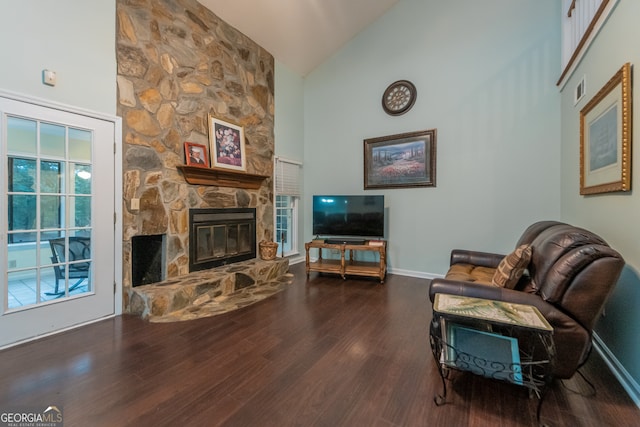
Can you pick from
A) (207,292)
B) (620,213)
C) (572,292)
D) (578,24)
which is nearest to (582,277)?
(572,292)

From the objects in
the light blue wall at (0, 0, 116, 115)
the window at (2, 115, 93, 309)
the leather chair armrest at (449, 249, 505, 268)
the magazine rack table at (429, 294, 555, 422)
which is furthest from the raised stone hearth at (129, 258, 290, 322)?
the leather chair armrest at (449, 249, 505, 268)

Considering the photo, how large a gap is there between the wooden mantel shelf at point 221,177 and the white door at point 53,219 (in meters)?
0.79

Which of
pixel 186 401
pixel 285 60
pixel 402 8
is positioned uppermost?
pixel 402 8

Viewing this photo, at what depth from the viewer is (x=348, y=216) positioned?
4219 mm

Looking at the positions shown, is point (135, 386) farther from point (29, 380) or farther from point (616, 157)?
point (616, 157)

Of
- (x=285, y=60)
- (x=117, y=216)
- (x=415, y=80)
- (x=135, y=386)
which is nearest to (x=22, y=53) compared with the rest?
Answer: (x=117, y=216)

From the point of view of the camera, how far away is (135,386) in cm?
165

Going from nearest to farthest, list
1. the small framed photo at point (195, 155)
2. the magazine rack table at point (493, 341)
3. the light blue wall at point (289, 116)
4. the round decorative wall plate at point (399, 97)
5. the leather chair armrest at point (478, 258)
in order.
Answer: the magazine rack table at point (493, 341) < the leather chair armrest at point (478, 258) < the small framed photo at point (195, 155) < the round decorative wall plate at point (399, 97) < the light blue wall at point (289, 116)

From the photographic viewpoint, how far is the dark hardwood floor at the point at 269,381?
1417 mm

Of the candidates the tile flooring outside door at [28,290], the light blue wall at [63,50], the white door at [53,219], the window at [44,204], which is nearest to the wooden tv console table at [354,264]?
the white door at [53,219]

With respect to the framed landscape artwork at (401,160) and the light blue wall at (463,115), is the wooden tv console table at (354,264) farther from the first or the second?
the framed landscape artwork at (401,160)

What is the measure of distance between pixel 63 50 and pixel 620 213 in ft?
15.1

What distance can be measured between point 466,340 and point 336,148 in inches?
150

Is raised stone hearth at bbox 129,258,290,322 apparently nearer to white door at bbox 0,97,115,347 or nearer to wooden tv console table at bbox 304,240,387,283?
white door at bbox 0,97,115,347
